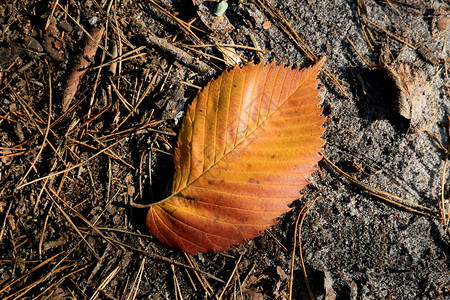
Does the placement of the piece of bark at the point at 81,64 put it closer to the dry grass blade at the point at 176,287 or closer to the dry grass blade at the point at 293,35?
the dry grass blade at the point at 293,35

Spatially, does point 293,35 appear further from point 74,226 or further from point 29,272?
point 29,272

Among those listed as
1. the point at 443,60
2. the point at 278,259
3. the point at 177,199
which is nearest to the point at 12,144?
the point at 177,199

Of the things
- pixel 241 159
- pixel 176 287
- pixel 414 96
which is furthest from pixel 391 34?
pixel 176 287

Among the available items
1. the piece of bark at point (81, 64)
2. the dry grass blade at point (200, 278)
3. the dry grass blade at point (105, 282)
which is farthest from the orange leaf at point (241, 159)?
the piece of bark at point (81, 64)

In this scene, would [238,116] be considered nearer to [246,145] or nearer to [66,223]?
[246,145]

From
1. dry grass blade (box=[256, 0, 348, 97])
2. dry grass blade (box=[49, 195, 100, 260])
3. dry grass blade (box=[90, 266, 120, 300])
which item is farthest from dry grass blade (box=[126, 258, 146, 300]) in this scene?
dry grass blade (box=[256, 0, 348, 97])

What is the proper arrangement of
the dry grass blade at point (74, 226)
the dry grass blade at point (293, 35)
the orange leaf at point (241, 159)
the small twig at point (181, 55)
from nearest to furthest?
the orange leaf at point (241, 159), the dry grass blade at point (74, 226), the small twig at point (181, 55), the dry grass blade at point (293, 35)
